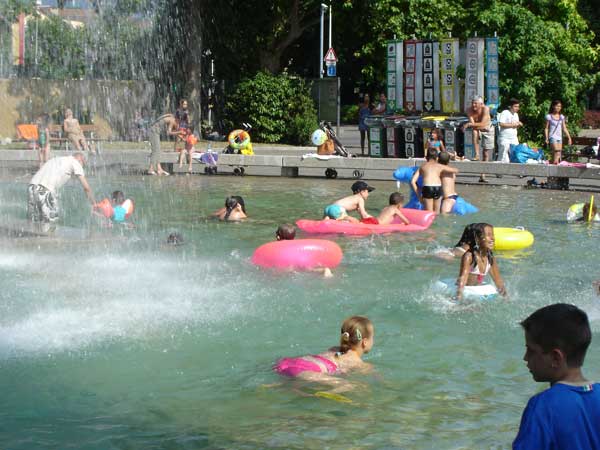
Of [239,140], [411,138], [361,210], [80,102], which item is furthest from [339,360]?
[80,102]

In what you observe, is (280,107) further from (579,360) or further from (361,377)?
(579,360)

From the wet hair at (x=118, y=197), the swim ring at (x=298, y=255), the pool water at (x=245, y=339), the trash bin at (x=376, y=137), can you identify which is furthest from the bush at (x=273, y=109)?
the swim ring at (x=298, y=255)

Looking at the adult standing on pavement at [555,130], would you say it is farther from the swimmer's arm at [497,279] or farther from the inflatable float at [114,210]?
the swimmer's arm at [497,279]

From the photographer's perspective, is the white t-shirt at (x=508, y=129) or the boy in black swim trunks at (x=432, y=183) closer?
the boy in black swim trunks at (x=432, y=183)

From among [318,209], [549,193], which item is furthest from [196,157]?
[549,193]

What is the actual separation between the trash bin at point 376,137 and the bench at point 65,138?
8493 mm

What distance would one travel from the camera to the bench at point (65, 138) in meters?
26.4

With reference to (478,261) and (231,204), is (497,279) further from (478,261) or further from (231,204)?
(231,204)

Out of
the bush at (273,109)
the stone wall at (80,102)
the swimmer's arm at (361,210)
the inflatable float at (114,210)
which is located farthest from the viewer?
the stone wall at (80,102)

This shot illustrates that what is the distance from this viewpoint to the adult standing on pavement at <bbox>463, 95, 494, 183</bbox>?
20.7 meters

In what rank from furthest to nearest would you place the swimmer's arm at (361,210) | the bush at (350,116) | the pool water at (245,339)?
the bush at (350,116) < the swimmer's arm at (361,210) < the pool water at (245,339)

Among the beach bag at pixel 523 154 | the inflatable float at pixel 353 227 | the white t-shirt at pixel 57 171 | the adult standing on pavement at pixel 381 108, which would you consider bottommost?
the inflatable float at pixel 353 227

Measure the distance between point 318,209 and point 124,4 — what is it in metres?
17.6

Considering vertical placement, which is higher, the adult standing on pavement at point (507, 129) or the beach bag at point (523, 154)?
the adult standing on pavement at point (507, 129)
